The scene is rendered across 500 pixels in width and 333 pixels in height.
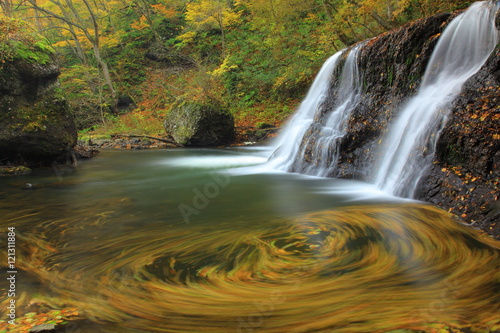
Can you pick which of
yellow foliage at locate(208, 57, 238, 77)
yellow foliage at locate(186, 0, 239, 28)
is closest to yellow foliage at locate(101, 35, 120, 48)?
yellow foliage at locate(186, 0, 239, 28)

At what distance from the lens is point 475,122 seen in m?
4.17

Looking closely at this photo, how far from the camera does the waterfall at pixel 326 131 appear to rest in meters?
7.09

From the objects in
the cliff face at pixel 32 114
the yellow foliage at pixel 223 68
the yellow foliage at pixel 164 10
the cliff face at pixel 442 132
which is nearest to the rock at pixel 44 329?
the cliff face at pixel 442 132

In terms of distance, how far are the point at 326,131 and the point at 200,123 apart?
25.9 feet

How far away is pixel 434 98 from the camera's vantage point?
214 inches

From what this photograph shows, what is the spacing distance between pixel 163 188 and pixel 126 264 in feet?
11.6

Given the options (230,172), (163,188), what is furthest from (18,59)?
(230,172)

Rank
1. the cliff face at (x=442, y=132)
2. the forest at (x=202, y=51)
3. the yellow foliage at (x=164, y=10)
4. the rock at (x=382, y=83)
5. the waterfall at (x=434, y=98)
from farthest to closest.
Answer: the yellow foliage at (x=164, y=10), the forest at (x=202, y=51), the rock at (x=382, y=83), the waterfall at (x=434, y=98), the cliff face at (x=442, y=132)

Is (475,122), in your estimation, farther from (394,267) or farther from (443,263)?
(394,267)

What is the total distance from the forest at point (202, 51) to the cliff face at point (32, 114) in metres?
5.32

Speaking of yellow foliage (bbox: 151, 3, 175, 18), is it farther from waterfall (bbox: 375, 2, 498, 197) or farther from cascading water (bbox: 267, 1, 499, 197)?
waterfall (bbox: 375, 2, 498, 197)

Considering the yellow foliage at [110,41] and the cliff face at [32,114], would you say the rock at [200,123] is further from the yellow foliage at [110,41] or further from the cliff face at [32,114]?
the yellow foliage at [110,41]

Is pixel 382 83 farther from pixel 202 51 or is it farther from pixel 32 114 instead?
pixel 202 51

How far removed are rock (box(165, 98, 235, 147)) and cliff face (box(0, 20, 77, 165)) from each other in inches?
238
